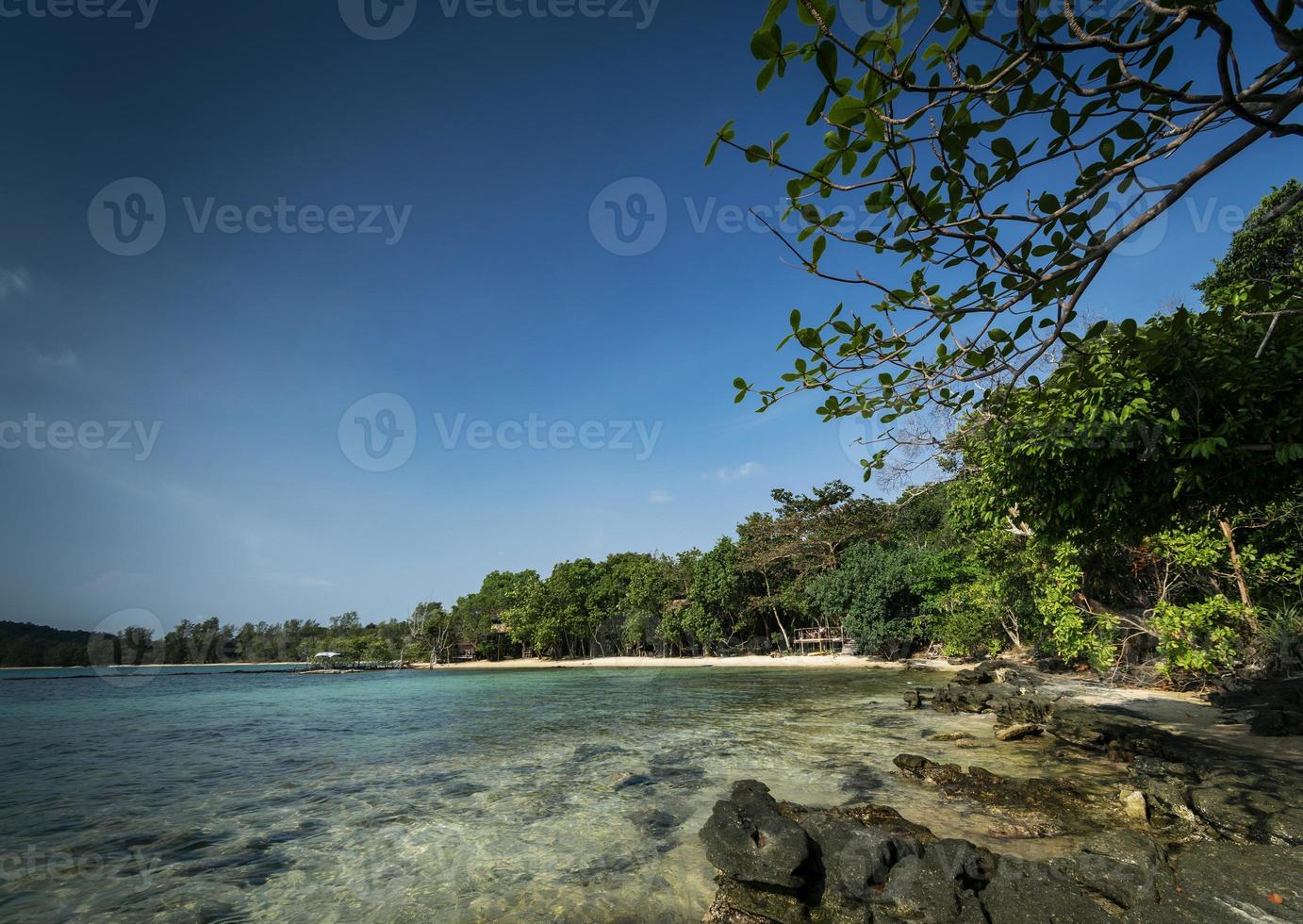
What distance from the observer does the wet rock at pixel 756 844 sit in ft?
15.3

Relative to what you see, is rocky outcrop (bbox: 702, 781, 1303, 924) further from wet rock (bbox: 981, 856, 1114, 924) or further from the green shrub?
the green shrub

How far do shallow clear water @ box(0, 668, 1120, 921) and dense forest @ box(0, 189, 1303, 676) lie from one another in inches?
162

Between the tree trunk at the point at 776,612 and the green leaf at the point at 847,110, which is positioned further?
the tree trunk at the point at 776,612

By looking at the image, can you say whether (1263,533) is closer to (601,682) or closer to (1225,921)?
(1225,921)

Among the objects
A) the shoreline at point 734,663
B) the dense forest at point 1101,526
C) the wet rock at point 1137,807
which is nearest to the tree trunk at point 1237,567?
the dense forest at point 1101,526

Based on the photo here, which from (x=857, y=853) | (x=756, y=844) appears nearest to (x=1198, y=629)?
(x=857, y=853)

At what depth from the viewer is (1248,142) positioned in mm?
2070

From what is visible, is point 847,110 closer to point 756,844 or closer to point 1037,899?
point 1037,899

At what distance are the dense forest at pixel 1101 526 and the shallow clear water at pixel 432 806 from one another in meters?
4.10

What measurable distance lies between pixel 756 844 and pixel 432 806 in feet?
17.9

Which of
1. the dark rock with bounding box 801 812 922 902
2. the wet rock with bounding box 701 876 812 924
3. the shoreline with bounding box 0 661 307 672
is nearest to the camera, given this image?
the wet rock with bounding box 701 876 812 924

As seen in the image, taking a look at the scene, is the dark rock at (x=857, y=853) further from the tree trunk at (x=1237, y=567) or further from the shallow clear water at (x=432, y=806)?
the tree trunk at (x=1237, y=567)

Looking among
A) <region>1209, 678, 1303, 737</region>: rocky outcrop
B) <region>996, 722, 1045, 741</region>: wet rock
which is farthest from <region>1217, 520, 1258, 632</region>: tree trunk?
<region>996, 722, 1045, 741</region>: wet rock

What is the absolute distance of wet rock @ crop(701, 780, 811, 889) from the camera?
4.67 meters
